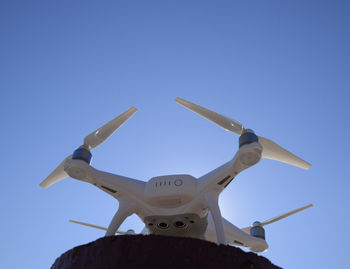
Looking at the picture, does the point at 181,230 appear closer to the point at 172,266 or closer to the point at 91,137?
the point at 91,137

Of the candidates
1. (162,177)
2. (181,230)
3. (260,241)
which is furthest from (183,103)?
(260,241)

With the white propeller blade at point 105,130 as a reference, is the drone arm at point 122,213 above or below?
below

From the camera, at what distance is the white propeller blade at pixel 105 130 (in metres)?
12.5

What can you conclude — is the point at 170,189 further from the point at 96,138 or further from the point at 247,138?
the point at 96,138

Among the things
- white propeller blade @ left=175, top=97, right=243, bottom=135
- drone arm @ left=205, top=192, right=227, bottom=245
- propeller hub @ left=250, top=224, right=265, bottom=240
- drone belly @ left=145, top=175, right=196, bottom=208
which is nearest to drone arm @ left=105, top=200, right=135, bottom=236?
drone belly @ left=145, top=175, right=196, bottom=208

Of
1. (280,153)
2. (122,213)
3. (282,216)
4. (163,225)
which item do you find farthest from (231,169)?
(282,216)

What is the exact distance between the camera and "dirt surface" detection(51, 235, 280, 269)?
429cm

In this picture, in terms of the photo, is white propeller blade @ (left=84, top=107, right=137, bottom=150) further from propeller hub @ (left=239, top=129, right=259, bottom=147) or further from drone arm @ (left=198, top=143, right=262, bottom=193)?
propeller hub @ (left=239, top=129, right=259, bottom=147)

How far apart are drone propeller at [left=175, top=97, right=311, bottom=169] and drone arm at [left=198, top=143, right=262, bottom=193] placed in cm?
89

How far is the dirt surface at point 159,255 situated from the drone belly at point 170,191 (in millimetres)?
7130

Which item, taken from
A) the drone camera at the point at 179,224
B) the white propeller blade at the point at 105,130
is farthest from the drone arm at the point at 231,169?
the white propeller blade at the point at 105,130

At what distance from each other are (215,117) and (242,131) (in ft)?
5.00

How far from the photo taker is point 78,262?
4613mm

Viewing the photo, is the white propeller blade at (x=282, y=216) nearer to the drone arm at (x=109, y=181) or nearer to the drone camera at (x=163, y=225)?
the drone camera at (x=163, y=225)
